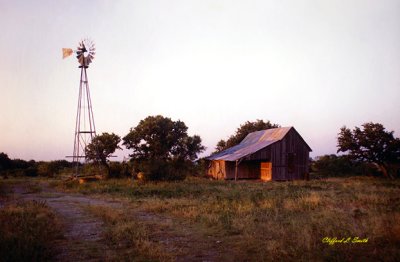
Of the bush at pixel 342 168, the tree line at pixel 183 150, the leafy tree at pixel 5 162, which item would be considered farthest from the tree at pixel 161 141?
the leafy tree at pixel 5 162

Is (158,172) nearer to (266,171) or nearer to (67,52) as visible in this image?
(266,171)

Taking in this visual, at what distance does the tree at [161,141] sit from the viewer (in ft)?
122

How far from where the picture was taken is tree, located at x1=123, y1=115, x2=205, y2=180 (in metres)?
37.1

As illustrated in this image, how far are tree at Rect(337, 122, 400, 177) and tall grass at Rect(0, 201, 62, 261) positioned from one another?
110ft

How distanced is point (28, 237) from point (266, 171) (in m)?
28.7

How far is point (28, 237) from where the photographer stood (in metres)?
7.57

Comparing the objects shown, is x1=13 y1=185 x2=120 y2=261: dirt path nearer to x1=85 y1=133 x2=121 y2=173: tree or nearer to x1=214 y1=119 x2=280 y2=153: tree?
x1=85 y1=133 x2=121 y2=173: tree

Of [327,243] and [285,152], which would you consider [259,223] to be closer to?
[327,243]

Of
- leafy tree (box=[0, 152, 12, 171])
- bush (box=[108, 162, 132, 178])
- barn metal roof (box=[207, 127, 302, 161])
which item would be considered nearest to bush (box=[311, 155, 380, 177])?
barn metal roof (box=[207, 127, 302, 161])

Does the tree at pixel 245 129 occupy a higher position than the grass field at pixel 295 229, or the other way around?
the tree at pixel 245 129

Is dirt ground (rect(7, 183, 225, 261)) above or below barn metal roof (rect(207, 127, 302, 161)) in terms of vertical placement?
below

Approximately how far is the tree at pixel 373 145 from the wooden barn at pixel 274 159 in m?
5.49

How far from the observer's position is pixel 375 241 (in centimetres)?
723

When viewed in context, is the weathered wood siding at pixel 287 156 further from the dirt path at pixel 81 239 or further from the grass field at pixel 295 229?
the dirt path at pixel 81 239
